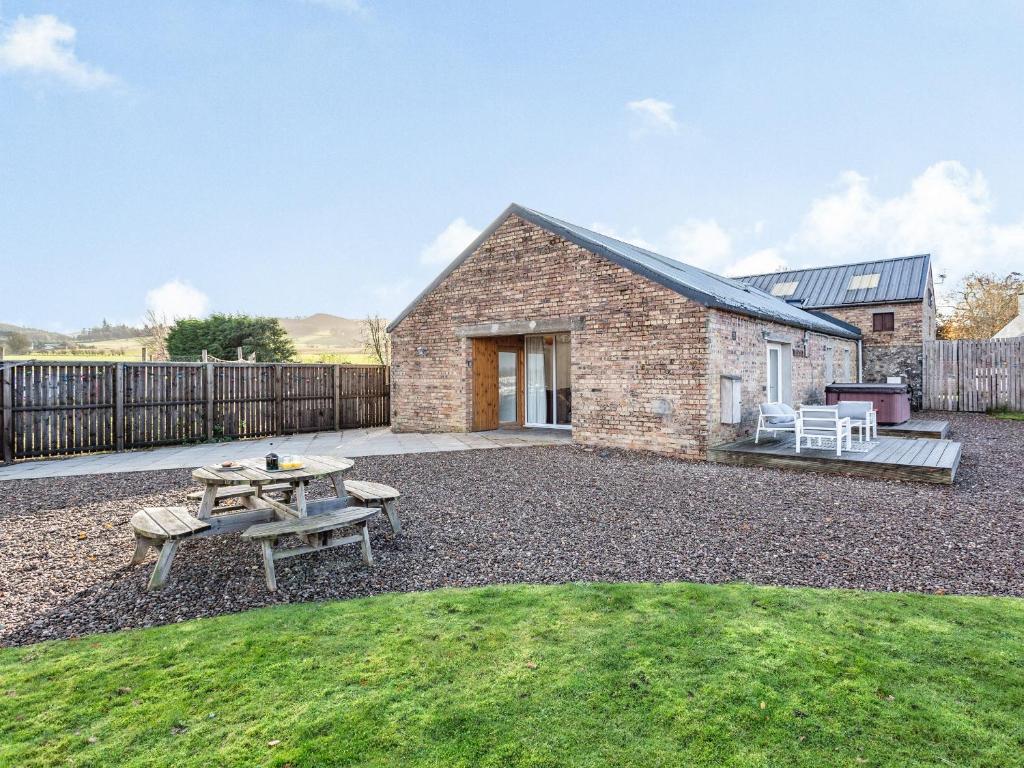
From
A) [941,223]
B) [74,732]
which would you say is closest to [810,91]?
[74,732]

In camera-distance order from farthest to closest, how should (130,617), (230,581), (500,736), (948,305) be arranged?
(948,305), (230,581), (130,617), (500,736)

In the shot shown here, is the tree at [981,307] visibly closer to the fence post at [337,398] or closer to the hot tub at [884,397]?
the hot tub at [884,397]

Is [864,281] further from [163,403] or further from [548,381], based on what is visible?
[163,403]

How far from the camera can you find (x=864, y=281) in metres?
22.3

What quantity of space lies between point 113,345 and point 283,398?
1145 inches

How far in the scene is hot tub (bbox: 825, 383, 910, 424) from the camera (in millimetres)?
13133

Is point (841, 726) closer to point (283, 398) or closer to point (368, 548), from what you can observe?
point (368, 548)

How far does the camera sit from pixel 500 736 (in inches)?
85.1

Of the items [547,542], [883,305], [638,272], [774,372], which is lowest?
[547,542]

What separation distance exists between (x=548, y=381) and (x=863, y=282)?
17289 millimetres

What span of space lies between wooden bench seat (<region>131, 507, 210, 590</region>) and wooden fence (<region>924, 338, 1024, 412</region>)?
911 inches

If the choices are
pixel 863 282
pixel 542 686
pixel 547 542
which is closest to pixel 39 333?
pixel 547 542

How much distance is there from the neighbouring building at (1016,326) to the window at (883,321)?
1066 cm

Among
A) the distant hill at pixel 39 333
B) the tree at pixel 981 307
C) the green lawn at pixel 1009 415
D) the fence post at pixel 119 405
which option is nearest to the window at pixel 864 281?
the green lawn at pixel 1009 415
